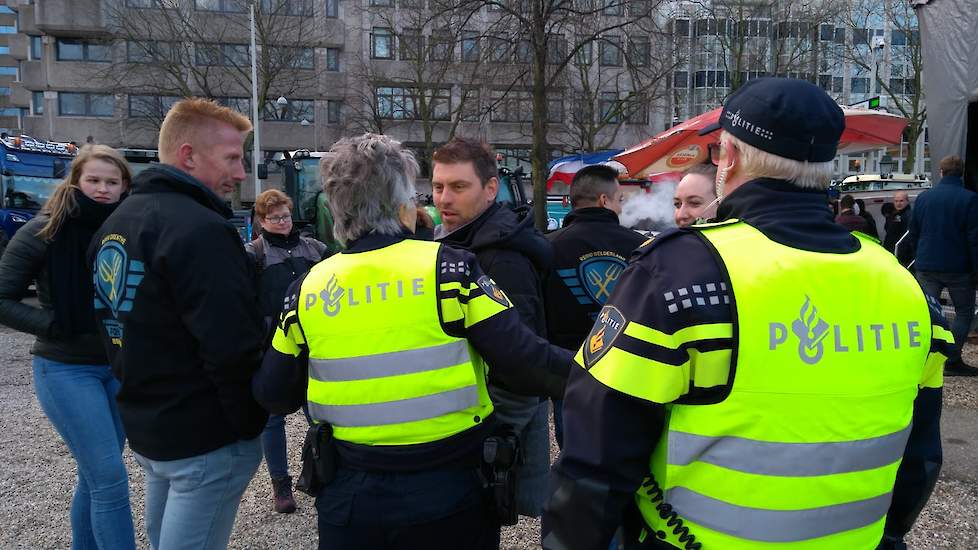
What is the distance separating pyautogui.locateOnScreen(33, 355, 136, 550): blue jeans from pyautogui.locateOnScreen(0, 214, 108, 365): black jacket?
52 millimetres

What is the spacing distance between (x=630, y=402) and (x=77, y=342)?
101 inches

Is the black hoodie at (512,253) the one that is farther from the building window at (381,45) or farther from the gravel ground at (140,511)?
the building window at (381,45)

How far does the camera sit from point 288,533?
3713 millimetres

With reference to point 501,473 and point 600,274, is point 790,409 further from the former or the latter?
point 600,274

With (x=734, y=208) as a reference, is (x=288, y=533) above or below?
below

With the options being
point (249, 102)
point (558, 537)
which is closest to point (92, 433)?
point (558, 537)

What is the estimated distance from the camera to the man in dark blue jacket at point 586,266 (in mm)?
3367

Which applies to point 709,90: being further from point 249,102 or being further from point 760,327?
point 760,327

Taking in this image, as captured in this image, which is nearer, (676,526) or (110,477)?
(676,526)

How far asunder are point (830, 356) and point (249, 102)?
39.9m

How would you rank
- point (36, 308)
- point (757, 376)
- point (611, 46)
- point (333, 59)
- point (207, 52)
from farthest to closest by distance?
point (333, 59)
point (207, 52)
point (611, 46)
point (36, 308)
point (757, 376)

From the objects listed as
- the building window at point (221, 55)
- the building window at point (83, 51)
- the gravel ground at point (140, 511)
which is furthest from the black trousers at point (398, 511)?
the building window at point (83, 51)

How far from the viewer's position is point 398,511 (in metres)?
1.84

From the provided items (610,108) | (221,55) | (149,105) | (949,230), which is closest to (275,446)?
(949,230)
